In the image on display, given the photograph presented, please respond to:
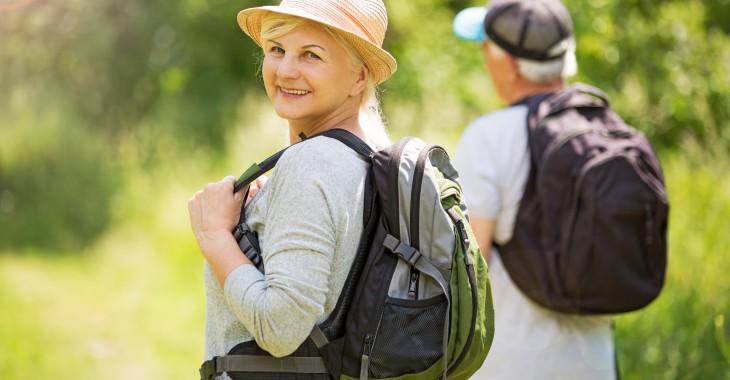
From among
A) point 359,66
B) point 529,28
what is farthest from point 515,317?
point 359,66

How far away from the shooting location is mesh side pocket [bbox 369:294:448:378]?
1.96 metres

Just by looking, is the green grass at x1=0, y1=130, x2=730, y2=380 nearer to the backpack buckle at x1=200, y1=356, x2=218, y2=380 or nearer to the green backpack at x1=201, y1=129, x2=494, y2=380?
the green backpack at x1=201, y1=129, x2=494, y2=380

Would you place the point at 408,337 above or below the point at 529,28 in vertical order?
below

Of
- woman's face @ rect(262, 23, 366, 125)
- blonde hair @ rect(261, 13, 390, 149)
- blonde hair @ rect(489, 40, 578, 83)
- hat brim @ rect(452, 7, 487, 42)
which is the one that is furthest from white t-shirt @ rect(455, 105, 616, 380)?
woman's face @ rect(262, 23, 366, 125)

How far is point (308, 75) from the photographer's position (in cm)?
212

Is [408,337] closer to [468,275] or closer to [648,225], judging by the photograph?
[468,275]

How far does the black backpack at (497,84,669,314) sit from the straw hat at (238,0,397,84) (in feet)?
3.63

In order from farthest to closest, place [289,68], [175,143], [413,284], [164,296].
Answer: [175,143] < [164,296] < [289,68] < [413,284]

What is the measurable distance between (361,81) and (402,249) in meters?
0.47

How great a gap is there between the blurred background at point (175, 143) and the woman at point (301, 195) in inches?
117

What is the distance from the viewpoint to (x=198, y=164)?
9.09 meters

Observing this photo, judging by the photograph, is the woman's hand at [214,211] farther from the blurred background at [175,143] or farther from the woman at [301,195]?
the blurred background at [175,143]

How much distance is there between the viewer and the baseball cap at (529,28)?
3480 millimetres

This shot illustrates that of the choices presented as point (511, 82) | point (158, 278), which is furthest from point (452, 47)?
point (511, 82)
